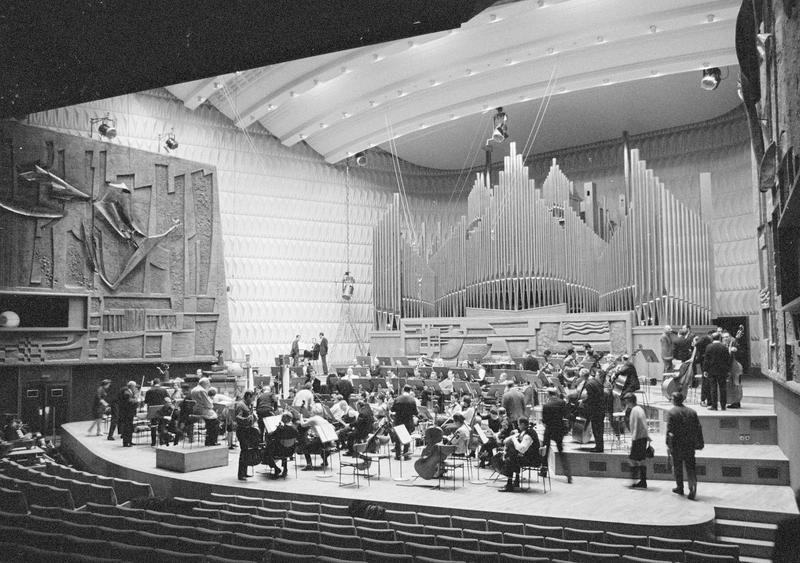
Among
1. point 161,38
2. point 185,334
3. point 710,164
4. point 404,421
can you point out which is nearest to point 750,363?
point 710,164

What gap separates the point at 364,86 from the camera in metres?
21.3

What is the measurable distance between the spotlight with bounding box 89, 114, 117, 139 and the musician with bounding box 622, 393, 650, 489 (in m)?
16.7

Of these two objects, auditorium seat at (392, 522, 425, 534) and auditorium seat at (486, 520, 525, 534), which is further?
auditorium seat at (486, 520, 525, 534)

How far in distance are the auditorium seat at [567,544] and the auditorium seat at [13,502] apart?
500cm

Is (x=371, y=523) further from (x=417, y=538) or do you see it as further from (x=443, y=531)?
(x=417, y=538)

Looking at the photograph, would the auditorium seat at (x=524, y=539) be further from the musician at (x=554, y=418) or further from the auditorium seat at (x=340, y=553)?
the musician at (x=554, y=418)

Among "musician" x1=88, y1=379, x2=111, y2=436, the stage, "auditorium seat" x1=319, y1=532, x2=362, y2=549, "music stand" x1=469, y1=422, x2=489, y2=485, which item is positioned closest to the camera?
"auditorium seat" x1=319, y1=532, x2=362, y2=549

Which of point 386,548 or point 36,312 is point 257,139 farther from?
point 386,548

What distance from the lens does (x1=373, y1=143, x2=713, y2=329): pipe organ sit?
1848 cm

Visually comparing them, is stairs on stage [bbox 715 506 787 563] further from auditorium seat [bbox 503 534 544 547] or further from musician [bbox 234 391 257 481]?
musician [bbox 234 391 257 481]

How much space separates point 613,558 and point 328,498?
535cm

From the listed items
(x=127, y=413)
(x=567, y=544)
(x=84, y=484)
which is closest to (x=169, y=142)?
(x=127, y=413)

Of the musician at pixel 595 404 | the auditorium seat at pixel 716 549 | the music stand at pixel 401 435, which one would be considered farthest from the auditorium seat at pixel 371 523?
the musician at pixel 595 404

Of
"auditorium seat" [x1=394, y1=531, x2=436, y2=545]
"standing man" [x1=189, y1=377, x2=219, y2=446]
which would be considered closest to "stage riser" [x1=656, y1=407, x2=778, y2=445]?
"auditorium seat" [x1=394, y1=531, x2=436, y2=545]
